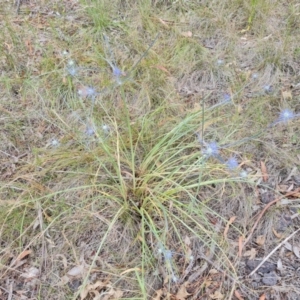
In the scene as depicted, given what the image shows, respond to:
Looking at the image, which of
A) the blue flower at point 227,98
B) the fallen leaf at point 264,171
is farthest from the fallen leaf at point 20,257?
the blue flower at point 227,98

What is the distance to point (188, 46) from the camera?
7.92ft

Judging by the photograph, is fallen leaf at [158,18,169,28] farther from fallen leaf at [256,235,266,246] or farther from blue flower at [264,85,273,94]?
fallen leaf at [256,235,266,246]

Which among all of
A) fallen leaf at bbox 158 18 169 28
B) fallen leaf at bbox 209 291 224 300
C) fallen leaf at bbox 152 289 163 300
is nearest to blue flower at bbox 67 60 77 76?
fallen leaf at bbox 158 18 169 28

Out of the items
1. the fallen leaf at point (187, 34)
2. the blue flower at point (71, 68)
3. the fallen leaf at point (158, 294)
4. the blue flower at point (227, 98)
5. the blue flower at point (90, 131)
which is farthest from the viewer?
the fallen leaf at point (187, 34)

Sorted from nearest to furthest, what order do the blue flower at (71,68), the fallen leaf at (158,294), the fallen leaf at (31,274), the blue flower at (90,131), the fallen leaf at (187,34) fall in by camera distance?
the fallen leaf at (158,294) < the fallen leaf at (31,274) < the blue flower at (90,131) < the blue flower at (71,68) < the fallen leaf at (187,34)

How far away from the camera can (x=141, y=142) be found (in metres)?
2.00

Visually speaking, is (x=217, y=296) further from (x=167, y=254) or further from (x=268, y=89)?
(x=268, y=89)

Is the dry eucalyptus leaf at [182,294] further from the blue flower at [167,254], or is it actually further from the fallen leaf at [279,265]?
the fallen leaf at [279,265]

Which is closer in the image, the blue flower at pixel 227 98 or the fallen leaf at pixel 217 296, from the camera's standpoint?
the fallen leaf at pixel 217 296

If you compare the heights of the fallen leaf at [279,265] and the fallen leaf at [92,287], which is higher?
the fallen leaf at [279,265]

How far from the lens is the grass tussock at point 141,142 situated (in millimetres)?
1696

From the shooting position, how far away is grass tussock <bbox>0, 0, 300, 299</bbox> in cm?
170

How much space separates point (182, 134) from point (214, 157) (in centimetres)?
20

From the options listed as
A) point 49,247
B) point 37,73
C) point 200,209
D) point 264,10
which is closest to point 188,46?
point 264,10
